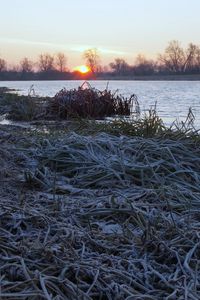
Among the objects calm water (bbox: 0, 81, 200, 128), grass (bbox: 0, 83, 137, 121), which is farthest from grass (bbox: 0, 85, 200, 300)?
grass (bbox: 0, 83, 137, 121)

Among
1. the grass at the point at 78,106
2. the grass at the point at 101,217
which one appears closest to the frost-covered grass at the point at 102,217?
the grass at the point at 101,217

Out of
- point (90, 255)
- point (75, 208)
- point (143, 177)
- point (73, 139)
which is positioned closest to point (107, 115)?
point (73, 139)

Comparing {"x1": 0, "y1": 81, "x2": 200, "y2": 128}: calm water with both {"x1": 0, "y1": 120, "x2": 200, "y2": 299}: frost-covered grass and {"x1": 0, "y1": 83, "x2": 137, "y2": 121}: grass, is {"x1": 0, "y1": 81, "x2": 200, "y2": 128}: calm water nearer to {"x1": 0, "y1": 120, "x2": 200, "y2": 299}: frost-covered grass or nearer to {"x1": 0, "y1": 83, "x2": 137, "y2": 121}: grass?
{"x1": 0, "y1": 83, "x2": 137, "y2": 121}: grass

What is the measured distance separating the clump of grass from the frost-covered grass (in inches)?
306

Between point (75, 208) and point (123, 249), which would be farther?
point (75, 208)

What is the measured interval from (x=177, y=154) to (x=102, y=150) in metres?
0.84

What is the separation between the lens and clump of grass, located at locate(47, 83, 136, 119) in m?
14.6

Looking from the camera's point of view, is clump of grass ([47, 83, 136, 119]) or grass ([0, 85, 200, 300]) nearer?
grass ([0, 85, 200, 300])

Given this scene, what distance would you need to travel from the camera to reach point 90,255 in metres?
3.13

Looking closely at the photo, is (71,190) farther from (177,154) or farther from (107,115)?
(107,115)

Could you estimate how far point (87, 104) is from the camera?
48.8ft

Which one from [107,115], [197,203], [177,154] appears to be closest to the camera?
[197,203]

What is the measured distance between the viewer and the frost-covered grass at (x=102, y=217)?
9.12 feet

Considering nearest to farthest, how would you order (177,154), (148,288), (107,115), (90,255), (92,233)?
(148,288) → (90,255) → (92,233) → (177,154) → (107,115)
